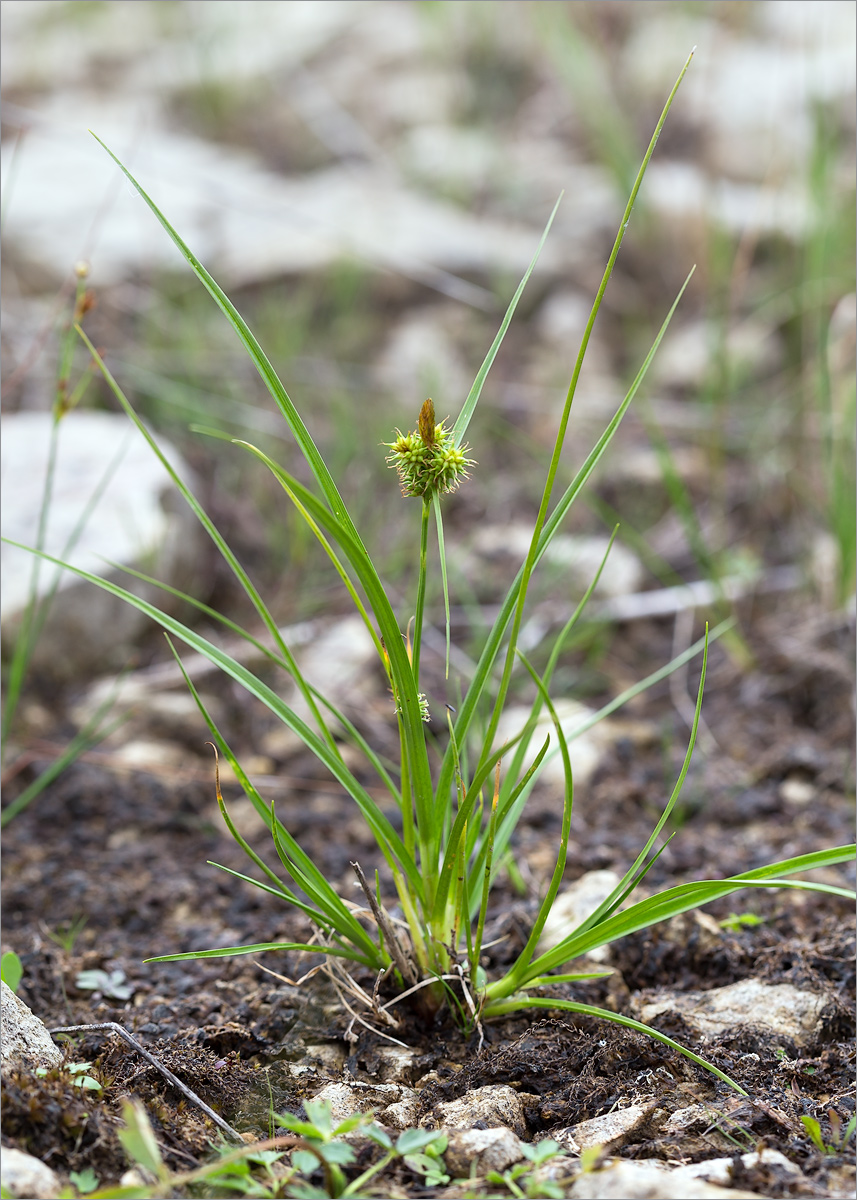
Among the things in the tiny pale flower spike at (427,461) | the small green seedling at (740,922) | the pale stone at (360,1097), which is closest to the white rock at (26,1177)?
the pale stone at (360,1097)

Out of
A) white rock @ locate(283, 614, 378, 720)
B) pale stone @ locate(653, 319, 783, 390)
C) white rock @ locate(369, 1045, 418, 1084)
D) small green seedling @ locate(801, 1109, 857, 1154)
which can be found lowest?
white rock @ locate(369, 1045, 418, 1084)

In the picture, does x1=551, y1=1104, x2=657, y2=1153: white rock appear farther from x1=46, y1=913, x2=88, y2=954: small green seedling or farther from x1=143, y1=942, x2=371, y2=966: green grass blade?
x1=46, y1=913, x2=88, y2=954: small green seedling

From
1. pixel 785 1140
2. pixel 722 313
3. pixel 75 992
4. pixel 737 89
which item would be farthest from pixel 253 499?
pixel 737 89

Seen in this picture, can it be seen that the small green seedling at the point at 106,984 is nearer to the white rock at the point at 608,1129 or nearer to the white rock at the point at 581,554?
the white rock at the point at 608,1129

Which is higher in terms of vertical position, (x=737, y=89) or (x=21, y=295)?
(x=737, y=89)

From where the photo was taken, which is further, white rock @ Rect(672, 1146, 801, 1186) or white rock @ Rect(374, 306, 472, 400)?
white rock @ Rect(374, 306, 472, 400)

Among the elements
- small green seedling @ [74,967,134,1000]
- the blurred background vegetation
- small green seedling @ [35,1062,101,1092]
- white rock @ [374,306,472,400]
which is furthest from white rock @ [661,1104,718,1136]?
white rock @ [374,306,472,400]

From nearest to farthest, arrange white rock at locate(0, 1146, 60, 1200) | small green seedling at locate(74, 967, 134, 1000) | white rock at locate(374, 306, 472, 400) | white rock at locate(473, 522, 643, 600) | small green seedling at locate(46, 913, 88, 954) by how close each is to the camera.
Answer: white rock at locate(0, 1146, 60, 1200) < small green seedling at locate(74, 967, 134, 1000) < small green seedling at locate(46, 913, 88, 954) < white rock at locate(473, 522, 643, 600) < white rock at locate(374, 306, 472, 400)

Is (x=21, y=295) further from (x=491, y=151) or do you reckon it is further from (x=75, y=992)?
(x=75, y=992)
